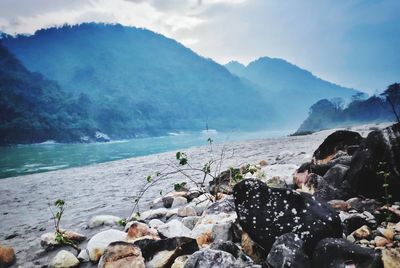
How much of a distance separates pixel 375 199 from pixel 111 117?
10814cm

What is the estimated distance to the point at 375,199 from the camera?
187 inches

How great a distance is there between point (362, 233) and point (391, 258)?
2.87 feet

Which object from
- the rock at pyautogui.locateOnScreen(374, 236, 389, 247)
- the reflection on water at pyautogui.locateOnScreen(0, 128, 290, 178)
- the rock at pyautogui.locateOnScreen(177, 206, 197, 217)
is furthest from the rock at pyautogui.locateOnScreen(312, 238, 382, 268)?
the reflection on water at pyautogui.locateOnScreen(0, 128, 290, 178)

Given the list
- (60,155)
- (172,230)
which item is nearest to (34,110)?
(60,155)

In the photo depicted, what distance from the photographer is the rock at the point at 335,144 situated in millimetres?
7691

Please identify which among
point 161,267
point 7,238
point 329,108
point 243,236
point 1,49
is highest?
point 1,49

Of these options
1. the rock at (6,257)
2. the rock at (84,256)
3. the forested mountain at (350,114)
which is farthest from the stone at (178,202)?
the forested mountain at (350,114)

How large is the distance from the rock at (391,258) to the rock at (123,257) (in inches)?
102

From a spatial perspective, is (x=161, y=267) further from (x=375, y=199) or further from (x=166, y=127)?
(x=166, y=127)

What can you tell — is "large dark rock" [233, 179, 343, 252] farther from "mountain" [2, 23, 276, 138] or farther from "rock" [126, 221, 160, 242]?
"mountain" [2, 23, 276, 138]

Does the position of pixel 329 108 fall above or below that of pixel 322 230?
above

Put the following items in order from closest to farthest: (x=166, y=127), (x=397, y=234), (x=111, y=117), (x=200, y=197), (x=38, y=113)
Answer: (x=397, y=234) → (x=200, y=197) → (x=38, y=113) → (x=111, y=117) → (x=166, y=127)

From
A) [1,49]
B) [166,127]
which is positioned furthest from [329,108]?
[1,49]

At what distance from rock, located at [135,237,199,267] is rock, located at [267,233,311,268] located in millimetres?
1205
